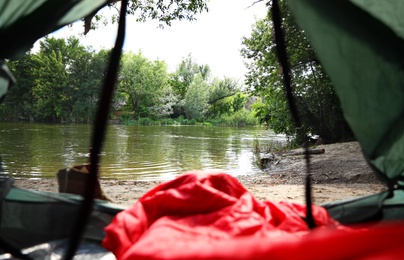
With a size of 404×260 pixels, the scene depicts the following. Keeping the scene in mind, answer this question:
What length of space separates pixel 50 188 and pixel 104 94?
1143 mm

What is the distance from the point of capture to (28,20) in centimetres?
151

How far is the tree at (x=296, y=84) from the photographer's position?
640cm

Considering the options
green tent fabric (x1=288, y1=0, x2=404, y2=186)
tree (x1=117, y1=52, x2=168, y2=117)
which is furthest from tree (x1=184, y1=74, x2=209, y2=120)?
green tent fabric (x1=288, y1=0, x2=404, y2=186)

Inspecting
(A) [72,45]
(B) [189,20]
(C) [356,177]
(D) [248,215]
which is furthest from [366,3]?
(B) [189,20]

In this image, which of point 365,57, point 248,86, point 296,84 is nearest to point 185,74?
point 248,86

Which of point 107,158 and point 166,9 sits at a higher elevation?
point 166,9

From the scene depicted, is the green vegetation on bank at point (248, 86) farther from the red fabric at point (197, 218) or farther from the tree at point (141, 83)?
the tree at point (141, 83)

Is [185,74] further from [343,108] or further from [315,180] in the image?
[343,108]

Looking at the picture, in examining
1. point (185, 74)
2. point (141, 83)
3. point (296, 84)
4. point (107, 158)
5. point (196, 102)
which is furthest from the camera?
point (185, 74)

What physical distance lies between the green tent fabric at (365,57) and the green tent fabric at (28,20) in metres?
0.85

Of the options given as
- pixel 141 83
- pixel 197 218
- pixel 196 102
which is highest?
pixel 141 83

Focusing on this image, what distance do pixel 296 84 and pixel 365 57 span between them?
5.50 meters

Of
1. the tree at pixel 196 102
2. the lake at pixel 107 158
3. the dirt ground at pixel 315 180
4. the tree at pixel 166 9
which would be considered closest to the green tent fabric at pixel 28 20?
the dirt ground at pixel 315 180

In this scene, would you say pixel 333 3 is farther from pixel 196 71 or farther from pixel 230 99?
pixel 196 71
